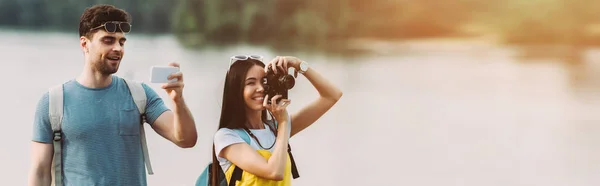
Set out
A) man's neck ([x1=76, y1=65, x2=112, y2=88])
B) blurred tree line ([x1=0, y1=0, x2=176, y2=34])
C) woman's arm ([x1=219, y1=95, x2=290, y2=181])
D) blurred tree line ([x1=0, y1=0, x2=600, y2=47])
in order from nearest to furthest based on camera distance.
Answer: woman's arm ([x1=219, y1=95, x2=290, y2=181]), man's neck ([x1=76, y1=65, x2=112, y2=88]), blurred tree line ([x1=0, y1=0, x2=176, y2=34]), blurred tree line ([x1=0, y1=0, x2=600, y2=47])

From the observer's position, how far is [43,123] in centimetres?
155

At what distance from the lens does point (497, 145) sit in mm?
4836

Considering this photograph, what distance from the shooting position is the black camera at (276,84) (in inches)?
59.7

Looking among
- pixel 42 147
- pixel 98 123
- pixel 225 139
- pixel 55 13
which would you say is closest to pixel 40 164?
pixel 42 147

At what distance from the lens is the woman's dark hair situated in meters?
1.53

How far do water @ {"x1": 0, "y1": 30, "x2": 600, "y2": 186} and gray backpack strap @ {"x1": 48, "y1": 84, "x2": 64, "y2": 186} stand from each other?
2.66 m

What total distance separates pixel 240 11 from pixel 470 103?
1478 mm

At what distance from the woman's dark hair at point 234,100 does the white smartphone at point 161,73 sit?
4.2 inches

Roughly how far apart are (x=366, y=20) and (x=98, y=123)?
11.6 feet

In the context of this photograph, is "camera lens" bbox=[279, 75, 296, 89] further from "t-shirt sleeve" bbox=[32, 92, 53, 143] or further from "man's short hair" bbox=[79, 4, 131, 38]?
"t-shirt sleeve" bbox=[32, 92, 53, 143]

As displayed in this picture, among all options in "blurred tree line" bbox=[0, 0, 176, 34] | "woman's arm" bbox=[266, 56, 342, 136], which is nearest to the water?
"blurred tree line" bbox=[0, 0, 176, 34]

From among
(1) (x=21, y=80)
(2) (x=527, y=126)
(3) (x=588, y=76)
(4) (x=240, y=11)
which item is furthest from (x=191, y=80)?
(3) (x=588, y=76)

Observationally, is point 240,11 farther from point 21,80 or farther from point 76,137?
point 76,137

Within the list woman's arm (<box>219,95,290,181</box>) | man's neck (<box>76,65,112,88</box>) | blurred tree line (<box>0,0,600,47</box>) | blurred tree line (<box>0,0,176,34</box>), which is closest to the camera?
woman's arm (<box>219,95,290,181</box>)
